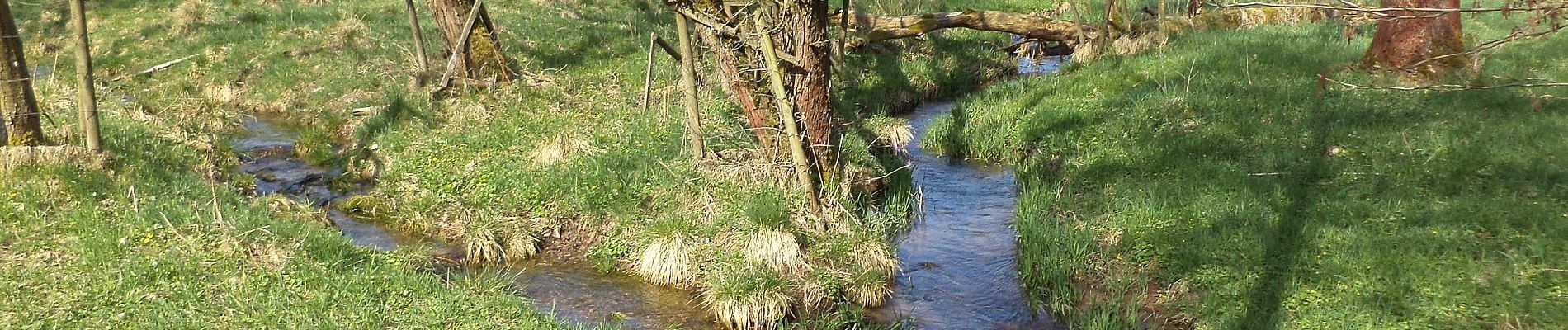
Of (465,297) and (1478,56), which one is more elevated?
(1478,56)

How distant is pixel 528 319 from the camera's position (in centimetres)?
650

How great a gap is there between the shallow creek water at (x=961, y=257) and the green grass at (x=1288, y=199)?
0.86 feet

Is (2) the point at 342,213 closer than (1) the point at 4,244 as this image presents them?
No

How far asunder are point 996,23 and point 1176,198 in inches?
308

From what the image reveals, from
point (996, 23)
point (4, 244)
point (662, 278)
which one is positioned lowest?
point (662, 278)

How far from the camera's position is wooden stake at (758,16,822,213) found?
7535 mm

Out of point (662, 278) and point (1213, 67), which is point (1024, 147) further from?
point (662, 278)

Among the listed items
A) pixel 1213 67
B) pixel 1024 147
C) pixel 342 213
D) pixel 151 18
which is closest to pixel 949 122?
pixel 1024 147

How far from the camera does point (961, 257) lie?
8289 millimetres

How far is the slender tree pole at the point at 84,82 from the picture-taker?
8055 millimetres

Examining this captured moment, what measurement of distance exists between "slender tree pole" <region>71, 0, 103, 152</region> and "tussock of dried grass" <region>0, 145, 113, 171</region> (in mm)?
92

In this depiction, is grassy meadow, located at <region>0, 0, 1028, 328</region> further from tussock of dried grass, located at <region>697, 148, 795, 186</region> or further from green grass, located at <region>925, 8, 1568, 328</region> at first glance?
green grass, located at <region>925, 8, 1568, 328</region>

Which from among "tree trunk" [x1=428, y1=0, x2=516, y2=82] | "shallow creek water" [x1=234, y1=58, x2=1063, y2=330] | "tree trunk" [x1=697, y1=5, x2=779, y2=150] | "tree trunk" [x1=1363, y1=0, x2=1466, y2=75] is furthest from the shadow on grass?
"tree trunk" [x1=428, y1=0, x2=516, y2=82]

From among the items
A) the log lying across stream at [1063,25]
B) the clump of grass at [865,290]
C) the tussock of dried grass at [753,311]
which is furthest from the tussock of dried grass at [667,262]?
the log lying across stream at [1063,25]
